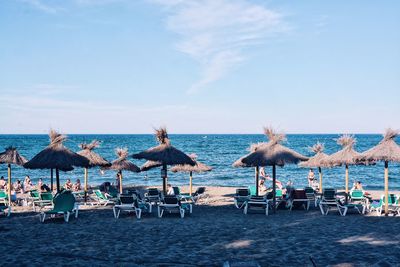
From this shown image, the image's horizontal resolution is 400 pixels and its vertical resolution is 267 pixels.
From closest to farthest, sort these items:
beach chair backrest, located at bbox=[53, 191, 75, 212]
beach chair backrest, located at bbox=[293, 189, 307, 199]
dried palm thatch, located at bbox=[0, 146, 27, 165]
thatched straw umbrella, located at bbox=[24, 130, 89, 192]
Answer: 1. beach chair backrest, located at bbox=[53, 191, 75, 212]
2. thatched straw umbrella, located at bbox=[24, 130, 89, 192]
3. beach chair backrest, located at bbox=[293, 189, 307, 199]
4. dried palm thatch, located at bbox=[0, 146, 27, 165]

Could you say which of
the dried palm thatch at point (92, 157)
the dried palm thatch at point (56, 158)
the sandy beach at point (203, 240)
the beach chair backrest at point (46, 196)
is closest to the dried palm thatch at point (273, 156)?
the sandy beach at point (203, 240)

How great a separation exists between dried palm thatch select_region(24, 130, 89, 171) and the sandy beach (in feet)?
5.34

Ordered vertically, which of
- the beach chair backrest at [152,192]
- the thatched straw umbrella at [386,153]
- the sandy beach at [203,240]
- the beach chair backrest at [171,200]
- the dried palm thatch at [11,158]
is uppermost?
the thatched straw umbrella at [386,153]

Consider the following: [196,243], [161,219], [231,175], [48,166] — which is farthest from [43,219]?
[231,175]

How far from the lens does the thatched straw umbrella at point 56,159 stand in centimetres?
1380

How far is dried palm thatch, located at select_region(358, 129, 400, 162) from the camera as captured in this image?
43.5ft

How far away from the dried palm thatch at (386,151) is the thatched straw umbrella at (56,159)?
917 centimetres

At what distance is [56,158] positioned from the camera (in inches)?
551

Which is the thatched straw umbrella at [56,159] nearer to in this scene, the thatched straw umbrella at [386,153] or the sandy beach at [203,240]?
the sandy beach at [203,240]

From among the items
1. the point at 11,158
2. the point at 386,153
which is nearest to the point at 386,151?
the point at 386,153

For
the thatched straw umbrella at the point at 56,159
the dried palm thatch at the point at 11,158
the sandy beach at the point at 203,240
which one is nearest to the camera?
the sandy beach at the point at 203,240

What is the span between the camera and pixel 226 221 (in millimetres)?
12578

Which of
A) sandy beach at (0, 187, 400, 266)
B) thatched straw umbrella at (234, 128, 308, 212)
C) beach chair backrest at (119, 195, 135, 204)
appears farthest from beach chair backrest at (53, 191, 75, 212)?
thatched straw umbrella at (234, 128, 308, 212)

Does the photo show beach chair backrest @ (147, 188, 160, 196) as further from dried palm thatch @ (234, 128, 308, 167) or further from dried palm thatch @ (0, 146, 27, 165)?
dried palm thatch @ (0, 146, 27, 165)
